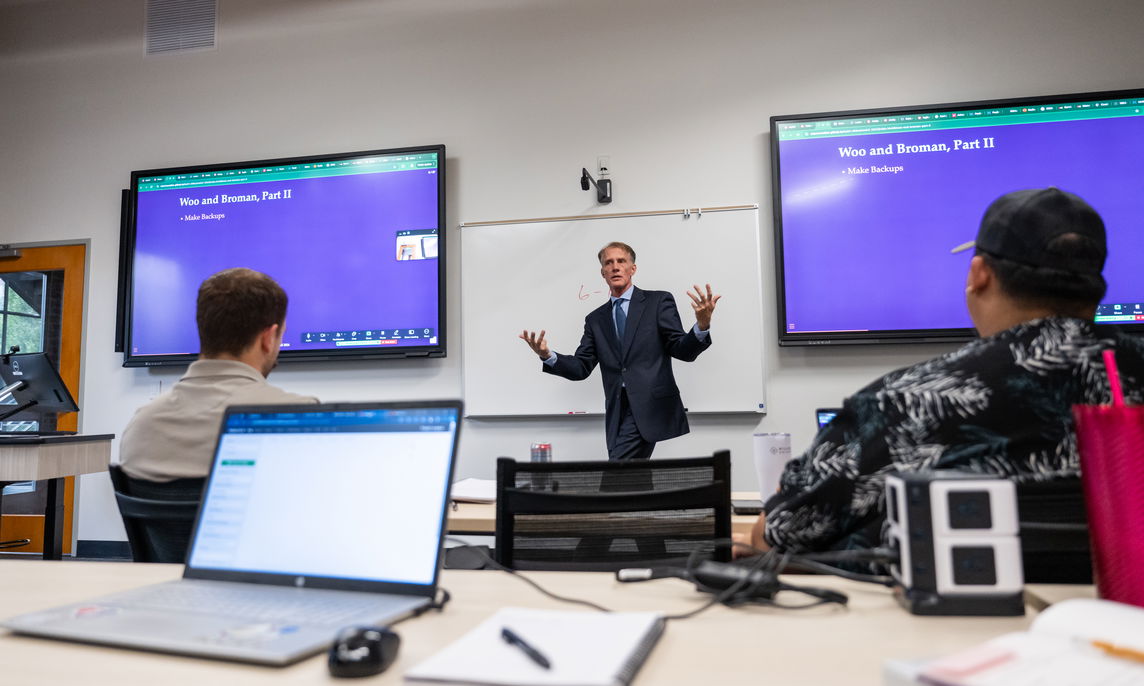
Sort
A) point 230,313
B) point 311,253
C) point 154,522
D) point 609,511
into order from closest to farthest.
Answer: point 154,522 < point 609,511 < point 230,313 < point 311,253

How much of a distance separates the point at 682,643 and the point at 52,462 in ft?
10.9

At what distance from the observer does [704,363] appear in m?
3.46

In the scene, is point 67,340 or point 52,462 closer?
point 52,462

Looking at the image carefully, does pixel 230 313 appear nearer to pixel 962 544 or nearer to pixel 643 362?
pixel 962 544

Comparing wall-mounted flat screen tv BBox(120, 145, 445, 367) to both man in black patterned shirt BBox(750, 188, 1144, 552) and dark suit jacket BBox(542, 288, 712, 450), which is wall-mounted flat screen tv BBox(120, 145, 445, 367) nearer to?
dark suit jacket BBox(542, 288, 712, 450)

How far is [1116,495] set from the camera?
25.1 inches

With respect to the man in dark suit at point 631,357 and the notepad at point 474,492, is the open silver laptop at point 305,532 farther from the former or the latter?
the man in dark suit at point 631,357

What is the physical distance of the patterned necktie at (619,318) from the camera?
3303 millimetres

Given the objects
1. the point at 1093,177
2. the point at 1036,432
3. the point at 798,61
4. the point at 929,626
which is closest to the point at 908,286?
the point at 1093,177

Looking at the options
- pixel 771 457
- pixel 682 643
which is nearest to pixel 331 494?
pixel 682 643

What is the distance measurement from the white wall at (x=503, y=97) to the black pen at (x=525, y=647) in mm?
2914

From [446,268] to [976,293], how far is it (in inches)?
116

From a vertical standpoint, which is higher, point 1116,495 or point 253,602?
point 1116,495

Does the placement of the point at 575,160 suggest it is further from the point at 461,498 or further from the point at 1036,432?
the point at 1036,432
